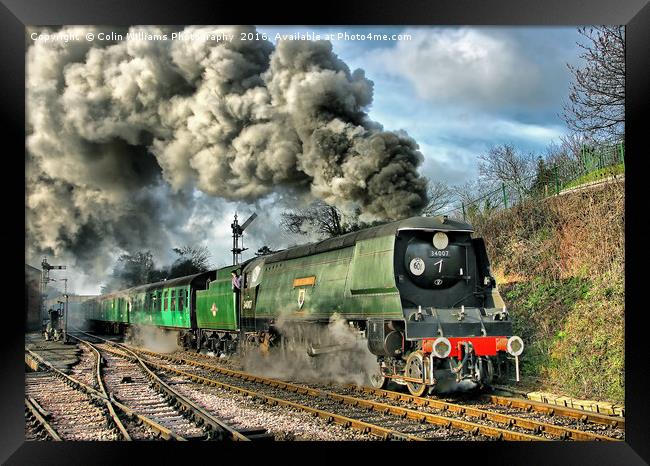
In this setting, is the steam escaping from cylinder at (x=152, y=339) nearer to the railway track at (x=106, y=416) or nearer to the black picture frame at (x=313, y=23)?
the railway track at (x=106, y=416)

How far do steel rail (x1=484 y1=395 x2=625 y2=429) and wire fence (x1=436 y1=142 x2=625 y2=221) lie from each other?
10.7 feet

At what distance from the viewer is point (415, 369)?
30.3ft

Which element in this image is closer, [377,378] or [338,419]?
[338,419]

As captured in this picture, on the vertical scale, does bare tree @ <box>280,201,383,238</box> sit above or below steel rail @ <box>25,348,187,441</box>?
above

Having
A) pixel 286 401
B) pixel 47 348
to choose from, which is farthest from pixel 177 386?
pixel 47 348

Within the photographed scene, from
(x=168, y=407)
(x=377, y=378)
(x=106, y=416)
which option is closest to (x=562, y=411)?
(x=377, y=378)

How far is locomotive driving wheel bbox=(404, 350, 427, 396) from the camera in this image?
903 cm

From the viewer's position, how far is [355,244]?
10.9 metres

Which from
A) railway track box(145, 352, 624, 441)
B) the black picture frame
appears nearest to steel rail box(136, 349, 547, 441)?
railway track box(145, 352, 624, 441)

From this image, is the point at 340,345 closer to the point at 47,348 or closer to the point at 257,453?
the point at 257,453

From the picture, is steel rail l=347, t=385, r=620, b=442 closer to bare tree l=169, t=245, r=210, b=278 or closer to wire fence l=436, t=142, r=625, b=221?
wire fence l=436, t=142, r=625, b=221

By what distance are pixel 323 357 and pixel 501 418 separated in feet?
Answer: 14.8

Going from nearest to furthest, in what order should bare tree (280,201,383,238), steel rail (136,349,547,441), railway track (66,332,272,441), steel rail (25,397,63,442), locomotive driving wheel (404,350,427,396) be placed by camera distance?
steel rail (136,349,547,441) → railway track (66,332,272,441) → steel rail (25,397,63,442) → locomotive driving wheel (404,350,427,396) → bare tree (280,201,383,238)

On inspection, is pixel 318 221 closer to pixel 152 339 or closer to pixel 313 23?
pixel 152 339
